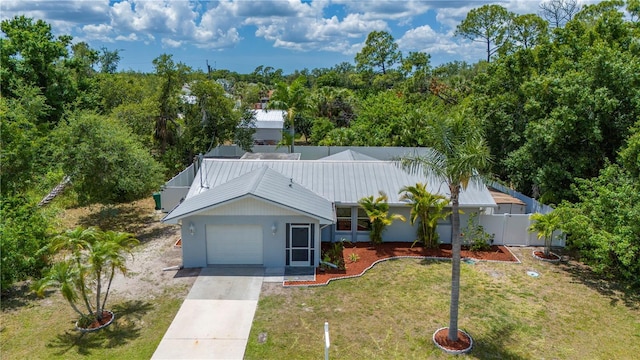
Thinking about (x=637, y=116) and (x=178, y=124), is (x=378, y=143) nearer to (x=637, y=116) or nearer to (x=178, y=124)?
(x=178, y=124)

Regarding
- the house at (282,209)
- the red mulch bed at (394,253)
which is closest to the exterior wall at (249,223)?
the house at (282,209)

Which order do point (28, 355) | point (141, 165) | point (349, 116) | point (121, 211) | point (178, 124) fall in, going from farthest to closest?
point (349, 116)
point (178, 124)
point (121, 211)
point (141, 165)
point (28, 355)

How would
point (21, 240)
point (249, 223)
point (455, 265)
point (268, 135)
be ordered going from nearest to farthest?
point (455, 265) < point (21, 240) < point (249, 223) < point (268, 135)

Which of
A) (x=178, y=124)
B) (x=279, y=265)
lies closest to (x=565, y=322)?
(x=279, y=265)

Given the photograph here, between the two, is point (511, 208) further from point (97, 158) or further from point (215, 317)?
point (97, 158)

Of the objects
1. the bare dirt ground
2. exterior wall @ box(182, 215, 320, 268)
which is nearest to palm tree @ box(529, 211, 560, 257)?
exterior wall @ box(182, 215, 320, 268)

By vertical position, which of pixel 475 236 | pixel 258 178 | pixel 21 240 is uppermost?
pixel 258 178

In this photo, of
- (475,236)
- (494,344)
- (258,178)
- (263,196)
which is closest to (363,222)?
(475,236)
